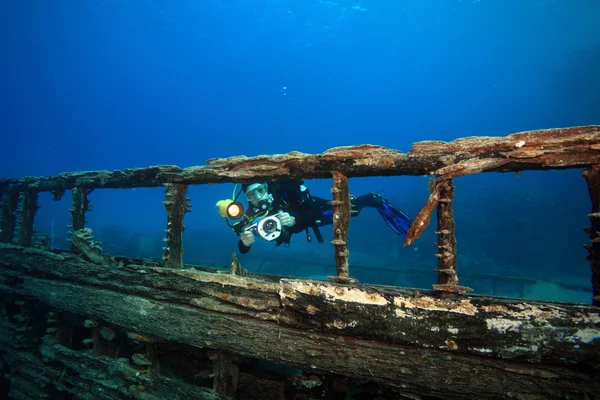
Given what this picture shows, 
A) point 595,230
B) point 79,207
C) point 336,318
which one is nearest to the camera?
point 595,230

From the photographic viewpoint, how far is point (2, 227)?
5.64 meters

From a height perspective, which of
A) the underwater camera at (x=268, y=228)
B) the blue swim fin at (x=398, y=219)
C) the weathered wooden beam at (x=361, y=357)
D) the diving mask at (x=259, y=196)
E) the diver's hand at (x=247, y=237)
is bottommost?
the weathered wooden beam at (x=361, y=357)

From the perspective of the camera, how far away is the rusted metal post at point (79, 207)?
4508 millimetres

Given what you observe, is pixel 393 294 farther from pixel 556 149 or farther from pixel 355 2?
pixel 355 2

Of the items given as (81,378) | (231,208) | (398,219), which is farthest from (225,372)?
(398,219)

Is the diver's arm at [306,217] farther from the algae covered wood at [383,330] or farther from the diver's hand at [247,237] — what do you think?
the algae covered wood at [383,330]

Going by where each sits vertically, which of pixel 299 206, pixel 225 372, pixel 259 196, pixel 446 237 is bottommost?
pixel 225 372

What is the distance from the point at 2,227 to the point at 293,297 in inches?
262

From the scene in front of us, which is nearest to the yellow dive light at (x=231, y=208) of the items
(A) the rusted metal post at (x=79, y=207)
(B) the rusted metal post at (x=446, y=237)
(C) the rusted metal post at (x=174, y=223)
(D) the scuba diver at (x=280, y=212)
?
(D) the scuba diver at (x=280, y=212)

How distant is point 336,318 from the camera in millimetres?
2316

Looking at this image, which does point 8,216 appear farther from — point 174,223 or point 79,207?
point 174,223

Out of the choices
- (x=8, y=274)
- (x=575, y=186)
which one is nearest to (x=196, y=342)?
(x=8, y=274)

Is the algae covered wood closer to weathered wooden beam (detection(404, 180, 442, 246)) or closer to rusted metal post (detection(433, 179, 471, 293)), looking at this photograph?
rusted metal post (detection(433, 179, 471, 293))

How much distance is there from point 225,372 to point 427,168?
277 cm
